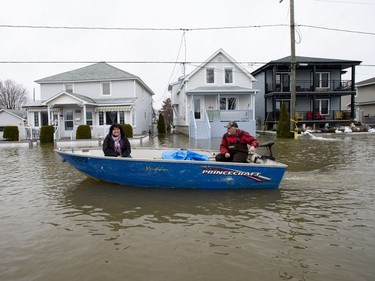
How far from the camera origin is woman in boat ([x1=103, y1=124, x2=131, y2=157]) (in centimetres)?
764

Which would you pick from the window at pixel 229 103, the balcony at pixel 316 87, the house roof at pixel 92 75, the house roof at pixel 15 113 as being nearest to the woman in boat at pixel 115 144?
the house roof at pixel 92 75

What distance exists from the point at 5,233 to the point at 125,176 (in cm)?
285

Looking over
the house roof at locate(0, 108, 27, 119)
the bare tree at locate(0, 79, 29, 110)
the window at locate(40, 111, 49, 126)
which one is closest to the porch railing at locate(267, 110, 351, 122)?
the window at locate(40, 111, 49, 126)

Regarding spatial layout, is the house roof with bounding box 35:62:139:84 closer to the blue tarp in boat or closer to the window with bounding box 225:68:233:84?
the window with bounding box 225:68:233:84

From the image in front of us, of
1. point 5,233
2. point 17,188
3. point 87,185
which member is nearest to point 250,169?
point 87,185

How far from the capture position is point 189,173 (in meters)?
6.91

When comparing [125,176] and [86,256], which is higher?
[125,176]

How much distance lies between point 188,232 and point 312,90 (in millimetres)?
29887

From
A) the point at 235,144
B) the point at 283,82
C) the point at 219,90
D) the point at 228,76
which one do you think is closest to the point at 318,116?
the point at 283,82

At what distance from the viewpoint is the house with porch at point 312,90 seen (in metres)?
30.3

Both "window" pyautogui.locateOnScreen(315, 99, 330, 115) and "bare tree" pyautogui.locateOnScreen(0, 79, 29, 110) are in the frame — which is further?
"bare tree" pyautogui.locateOnScreen(0, 79, 29, 110)

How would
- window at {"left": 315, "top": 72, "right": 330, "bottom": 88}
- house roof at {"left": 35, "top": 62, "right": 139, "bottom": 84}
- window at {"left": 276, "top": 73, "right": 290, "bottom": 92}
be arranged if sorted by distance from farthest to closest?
window at {"left": 315, "top": 72, "right": 330, "bottom": 88}
window at {"left": 276, "top": 73, "right": 290, "bottom": 92}
house roof at {"left": 35, "top": 62, "right": 139, "bottom": 84}

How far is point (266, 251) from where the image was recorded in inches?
161

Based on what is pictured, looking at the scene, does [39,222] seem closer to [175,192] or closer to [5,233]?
[5,233]
